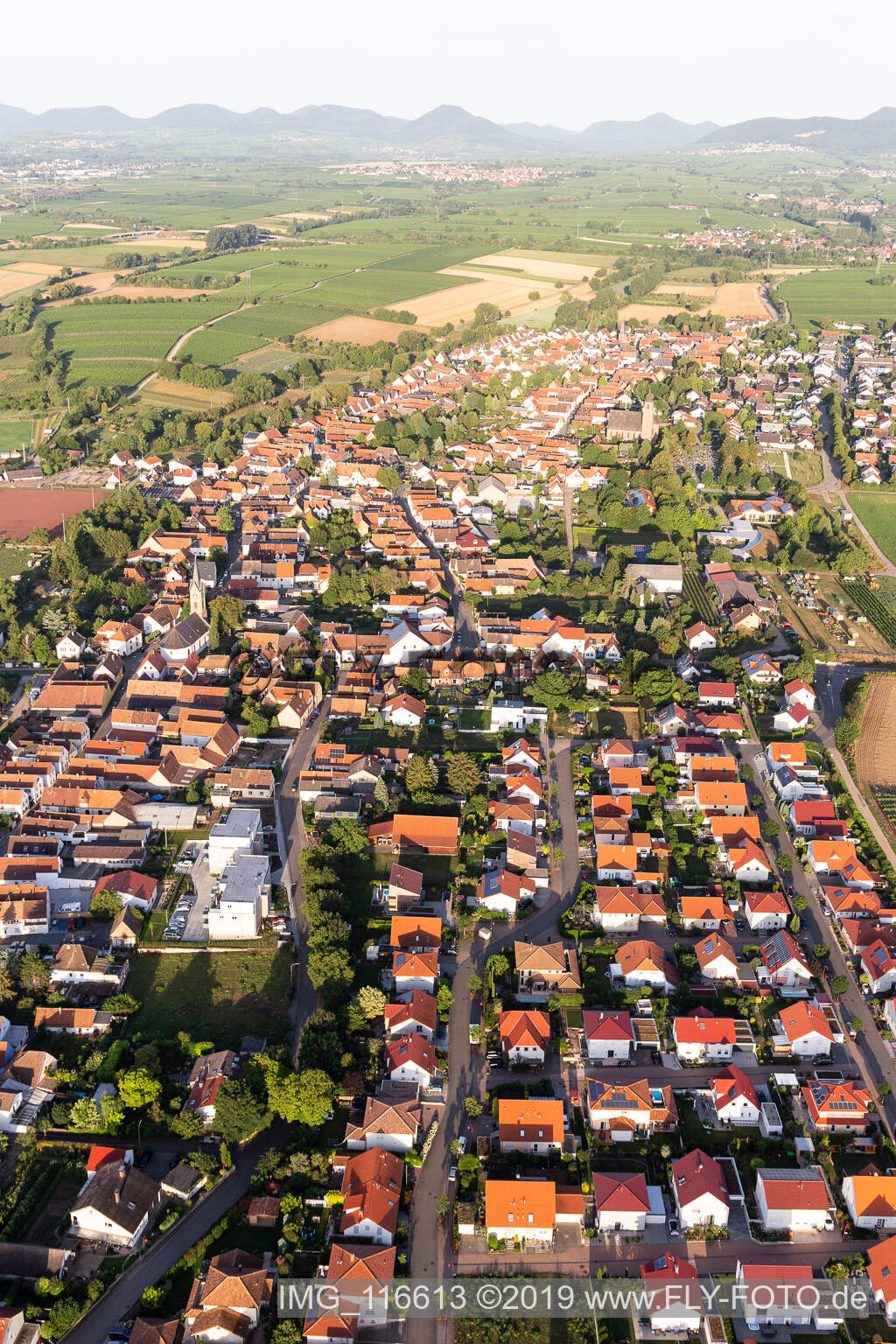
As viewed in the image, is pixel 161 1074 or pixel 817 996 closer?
pixel 161 1074

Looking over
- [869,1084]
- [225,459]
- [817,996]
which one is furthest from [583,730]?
[225,459]

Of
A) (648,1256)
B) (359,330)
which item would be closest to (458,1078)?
(648,1256)

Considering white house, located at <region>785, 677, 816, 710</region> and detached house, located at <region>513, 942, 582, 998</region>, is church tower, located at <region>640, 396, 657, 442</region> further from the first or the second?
detached house, located at <region>513, 942, 582, 998</region>

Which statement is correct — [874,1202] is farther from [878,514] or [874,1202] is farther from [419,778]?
[878,514]

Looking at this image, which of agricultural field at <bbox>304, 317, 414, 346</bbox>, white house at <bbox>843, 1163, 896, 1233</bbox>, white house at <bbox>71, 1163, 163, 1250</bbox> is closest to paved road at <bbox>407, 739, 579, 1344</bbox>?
white house at <bbox>71, 1163, 163, 1250</bbox>

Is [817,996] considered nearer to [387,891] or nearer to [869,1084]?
[869,1084]

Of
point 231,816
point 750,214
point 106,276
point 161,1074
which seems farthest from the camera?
point 750,214
